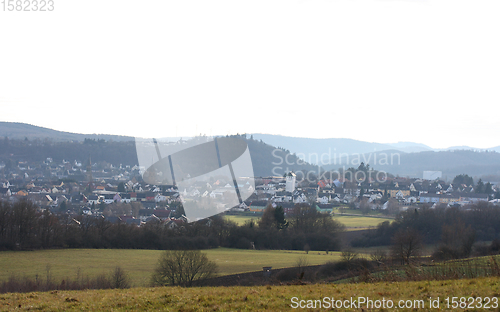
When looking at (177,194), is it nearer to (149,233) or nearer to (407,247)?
(149,233)

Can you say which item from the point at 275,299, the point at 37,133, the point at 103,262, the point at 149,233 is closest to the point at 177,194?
the point at 149,233

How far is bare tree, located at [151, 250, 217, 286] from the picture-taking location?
15370mm

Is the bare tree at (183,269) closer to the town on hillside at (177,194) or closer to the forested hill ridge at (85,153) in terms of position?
the town on hillside at (177,194)

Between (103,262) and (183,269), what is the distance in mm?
6726

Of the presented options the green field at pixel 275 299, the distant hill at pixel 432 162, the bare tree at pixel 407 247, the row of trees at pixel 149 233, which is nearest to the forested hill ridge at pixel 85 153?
the distant hill at pixel 432 162

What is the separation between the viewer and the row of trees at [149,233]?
24906 millimetres

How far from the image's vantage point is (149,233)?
27.2m

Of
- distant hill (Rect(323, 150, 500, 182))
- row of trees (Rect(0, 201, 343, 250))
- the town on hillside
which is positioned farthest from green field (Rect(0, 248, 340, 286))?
distant hill (Rect(323, 150, 500, 182))

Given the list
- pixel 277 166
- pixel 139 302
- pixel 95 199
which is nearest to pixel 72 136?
pixel 277 166

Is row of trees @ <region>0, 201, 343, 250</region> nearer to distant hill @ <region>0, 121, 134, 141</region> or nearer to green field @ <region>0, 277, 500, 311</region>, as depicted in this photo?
green field @ <region>0, 277, 500, 311</region>

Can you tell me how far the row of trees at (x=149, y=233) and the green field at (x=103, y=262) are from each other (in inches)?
59.8

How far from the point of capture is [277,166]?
11800 cm

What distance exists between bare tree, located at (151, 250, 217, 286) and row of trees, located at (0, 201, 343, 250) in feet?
30.5

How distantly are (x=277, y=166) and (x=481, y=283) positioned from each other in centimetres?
11173
